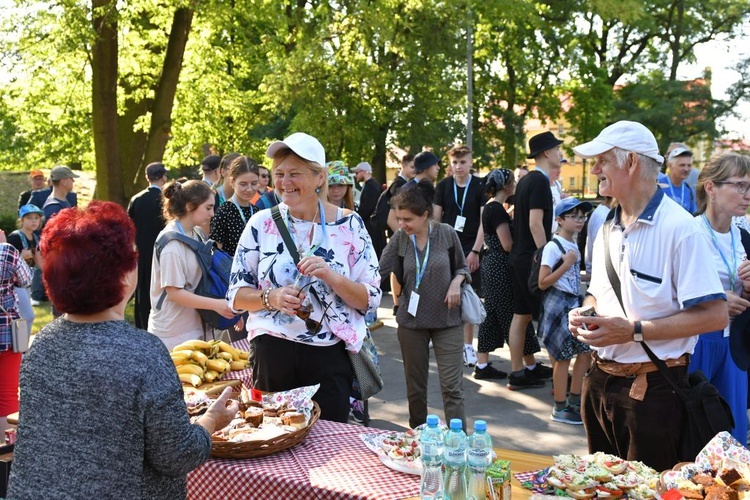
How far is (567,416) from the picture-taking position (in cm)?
621

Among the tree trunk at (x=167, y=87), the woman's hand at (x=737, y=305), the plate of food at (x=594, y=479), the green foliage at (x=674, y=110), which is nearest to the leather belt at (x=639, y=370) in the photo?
the plate of food at (x=594, y=479)

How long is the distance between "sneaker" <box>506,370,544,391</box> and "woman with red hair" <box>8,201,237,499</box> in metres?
5.25

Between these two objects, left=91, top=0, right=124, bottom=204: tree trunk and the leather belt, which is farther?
left=91, top=0, right=124, bottom=204: tree trunk

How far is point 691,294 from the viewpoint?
2.88 metres

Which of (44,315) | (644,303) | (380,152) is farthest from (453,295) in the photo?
(380,152)

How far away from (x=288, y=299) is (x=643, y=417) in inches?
61.5

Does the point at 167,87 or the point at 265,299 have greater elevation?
the point at 167,87

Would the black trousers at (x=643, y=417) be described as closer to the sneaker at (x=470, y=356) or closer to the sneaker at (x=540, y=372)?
the sneaker at (x=540, y=372)

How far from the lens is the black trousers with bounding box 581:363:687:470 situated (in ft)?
9.86

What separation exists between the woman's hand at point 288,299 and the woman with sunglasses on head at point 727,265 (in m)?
2.25

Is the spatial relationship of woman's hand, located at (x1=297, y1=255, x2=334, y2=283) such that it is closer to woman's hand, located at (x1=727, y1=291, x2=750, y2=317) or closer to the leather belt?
the leather belt

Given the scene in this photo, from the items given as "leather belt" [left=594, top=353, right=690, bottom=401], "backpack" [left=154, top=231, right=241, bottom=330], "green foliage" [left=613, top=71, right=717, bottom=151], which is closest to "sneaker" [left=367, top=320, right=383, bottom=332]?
"backpack" [left=154, top=231, right=241, bottom=330]

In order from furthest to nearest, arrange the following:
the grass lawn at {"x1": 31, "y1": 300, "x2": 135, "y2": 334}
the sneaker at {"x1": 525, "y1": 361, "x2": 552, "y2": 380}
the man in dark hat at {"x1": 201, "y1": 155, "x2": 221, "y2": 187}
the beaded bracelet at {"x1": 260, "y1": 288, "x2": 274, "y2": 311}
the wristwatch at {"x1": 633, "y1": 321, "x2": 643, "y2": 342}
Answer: the grass lawn at {"x1": 31, "y1": 300, "x2": 135, "y2": 334} < the man in dark hat at {"x1": 201, "y1": 155, "x2": 221, "y2": 187} < the sneaker at {"x1": 525, "y1": 361, "x2": 552, "y2": 380} < the beaded bracelet at {"x1": 260, "y1": 288, "x2": 274, "y2": 311} < the wristwatch at {"x1": 633, "y1": 321, "x2": 643, "y2": 342}

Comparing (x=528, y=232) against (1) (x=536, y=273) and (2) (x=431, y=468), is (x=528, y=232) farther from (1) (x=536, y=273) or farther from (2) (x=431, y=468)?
(2) (x=431, y=468)
